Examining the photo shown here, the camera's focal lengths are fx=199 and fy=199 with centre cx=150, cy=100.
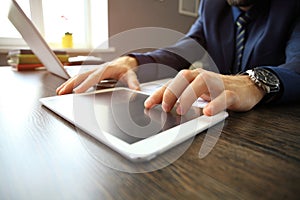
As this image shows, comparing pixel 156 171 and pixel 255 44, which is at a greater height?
pixel 255 44

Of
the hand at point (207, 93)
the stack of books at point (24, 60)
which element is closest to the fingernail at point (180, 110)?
the hand at point (207, 93)

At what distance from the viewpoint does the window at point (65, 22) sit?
145cm

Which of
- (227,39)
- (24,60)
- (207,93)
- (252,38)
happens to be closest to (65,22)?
(24,60)

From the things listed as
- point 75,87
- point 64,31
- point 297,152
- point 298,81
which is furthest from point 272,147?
point 64,31

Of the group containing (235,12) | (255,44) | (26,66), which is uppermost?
(235,12)

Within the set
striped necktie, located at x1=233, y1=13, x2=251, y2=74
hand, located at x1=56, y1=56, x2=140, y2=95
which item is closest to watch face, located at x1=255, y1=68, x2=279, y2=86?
hand, located at x1=56, y1=56, x2=140, y2=95

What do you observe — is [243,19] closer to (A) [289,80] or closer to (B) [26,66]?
(A) [289,80]

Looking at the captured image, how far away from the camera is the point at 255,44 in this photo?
0.71 meters

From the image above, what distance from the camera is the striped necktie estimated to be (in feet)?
2.44

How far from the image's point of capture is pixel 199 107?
0.37m

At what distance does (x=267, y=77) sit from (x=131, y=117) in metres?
0.31

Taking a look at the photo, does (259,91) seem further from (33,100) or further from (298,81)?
(33,100)

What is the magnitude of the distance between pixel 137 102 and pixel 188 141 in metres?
0.17

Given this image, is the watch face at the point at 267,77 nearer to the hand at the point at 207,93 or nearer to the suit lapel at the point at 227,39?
the hand at the point at 207,93
